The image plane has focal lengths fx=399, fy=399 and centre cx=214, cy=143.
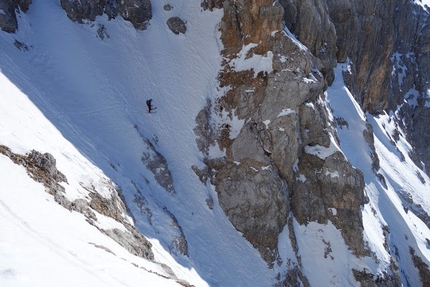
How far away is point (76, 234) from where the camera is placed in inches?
456

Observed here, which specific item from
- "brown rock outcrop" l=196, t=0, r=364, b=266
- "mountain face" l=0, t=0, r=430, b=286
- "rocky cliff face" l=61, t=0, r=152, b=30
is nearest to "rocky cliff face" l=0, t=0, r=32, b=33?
"mountain face" l=0, t=0, r=430, b=286

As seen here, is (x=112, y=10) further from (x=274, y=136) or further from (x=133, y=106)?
(x=274, y=136)

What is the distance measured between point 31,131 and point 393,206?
3384 cm

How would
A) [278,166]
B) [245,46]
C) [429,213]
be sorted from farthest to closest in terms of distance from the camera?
[429,213], [245,46], [278,166]

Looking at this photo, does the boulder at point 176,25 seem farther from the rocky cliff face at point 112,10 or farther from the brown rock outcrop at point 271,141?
the brown rock outcrop at point 271,141

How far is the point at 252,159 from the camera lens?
3016 centimetres

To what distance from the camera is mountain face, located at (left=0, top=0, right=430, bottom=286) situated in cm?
2664

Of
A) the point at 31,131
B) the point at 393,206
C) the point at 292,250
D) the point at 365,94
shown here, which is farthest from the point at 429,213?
the point at 31,131

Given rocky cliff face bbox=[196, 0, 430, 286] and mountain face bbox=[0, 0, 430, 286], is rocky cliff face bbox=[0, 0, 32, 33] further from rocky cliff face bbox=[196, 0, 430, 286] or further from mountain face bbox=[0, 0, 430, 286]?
rocky cliff face bbox=[196, 0, 430, 286]

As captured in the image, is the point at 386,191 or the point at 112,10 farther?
the point at 386,191

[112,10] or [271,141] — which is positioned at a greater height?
[112,10]

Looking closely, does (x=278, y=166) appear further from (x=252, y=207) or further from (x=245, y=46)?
(x=245, y=46)

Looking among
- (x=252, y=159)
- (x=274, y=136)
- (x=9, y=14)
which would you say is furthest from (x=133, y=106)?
(x=274, y=136)

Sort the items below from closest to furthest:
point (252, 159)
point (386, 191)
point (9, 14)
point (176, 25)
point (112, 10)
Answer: point (9, 14)
point (252, 159)
point (112, 10)
point (176, 25)
point (386, 191)
